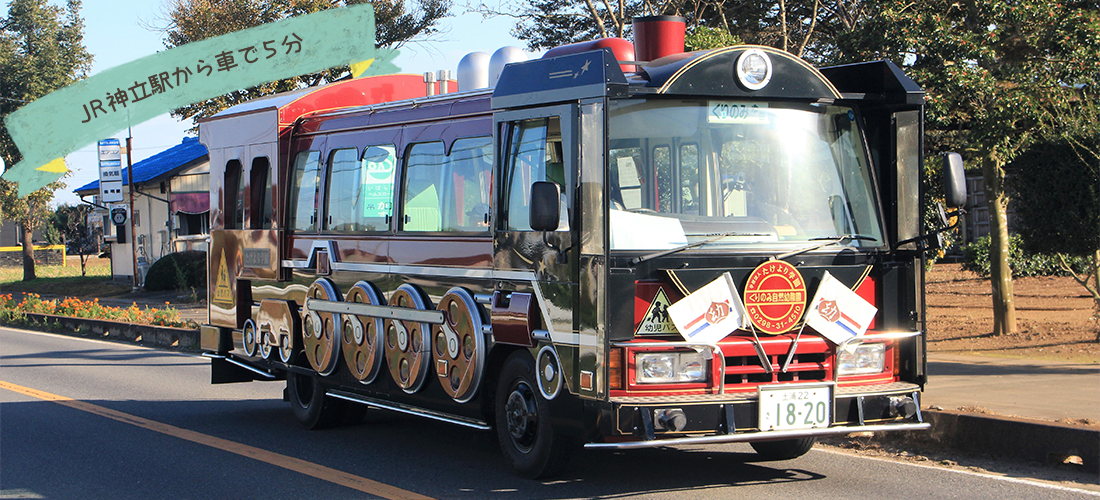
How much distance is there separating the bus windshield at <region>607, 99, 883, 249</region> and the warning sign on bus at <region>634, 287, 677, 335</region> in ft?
1.10

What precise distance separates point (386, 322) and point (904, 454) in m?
4.22

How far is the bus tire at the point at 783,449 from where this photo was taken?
7.77m

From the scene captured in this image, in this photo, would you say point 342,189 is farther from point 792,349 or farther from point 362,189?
point 792,349

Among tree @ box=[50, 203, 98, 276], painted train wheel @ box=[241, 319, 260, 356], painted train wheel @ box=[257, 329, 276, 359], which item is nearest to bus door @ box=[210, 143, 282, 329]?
painted train wheel @ box=[241, 319, 260, 356]

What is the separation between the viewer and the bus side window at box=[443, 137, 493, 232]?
7.66 metres

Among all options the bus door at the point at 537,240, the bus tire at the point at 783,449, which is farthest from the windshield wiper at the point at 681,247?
the bus tire at the point at 783,449

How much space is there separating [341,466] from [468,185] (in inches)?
92.3

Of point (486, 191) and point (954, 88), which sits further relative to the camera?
point (954, 88)

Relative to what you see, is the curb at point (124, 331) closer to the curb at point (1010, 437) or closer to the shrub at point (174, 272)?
the shrub at point (174, 272)

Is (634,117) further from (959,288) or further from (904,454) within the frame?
(959,288)

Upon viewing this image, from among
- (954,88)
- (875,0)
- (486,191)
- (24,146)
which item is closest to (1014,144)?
(954,88)

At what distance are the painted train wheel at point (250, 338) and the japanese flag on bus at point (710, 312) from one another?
19.1ft

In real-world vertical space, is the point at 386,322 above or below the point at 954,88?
below

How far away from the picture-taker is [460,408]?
7.86 m
